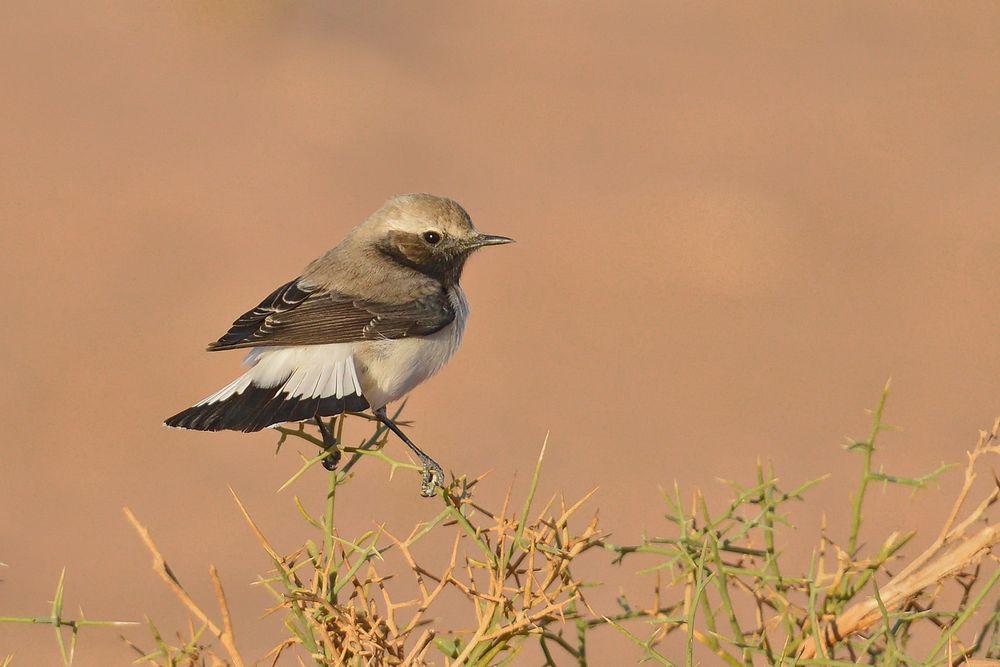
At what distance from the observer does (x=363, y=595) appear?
2.15 meters

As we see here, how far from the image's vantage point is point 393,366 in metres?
4.57

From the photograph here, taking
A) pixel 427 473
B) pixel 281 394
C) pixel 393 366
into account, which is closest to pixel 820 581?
pixel 427 473

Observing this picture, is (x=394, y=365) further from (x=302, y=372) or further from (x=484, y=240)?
(x=484, y=240)

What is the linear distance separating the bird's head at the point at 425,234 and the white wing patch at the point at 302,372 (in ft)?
2.77

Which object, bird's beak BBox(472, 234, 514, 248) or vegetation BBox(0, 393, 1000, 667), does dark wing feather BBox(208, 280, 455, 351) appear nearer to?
bird's beak BBox(472, 234, 514, 248)

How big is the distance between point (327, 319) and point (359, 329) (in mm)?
116

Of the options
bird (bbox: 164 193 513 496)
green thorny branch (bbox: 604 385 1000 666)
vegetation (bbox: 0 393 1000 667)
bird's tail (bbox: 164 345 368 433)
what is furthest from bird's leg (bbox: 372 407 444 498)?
green thorny branch (bbox: 604 385 1000 666)

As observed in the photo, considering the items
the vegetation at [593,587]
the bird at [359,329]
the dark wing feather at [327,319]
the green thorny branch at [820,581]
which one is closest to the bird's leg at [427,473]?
the bird at [359,329]

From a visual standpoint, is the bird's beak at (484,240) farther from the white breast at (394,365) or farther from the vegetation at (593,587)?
the vegetation at (593,587)

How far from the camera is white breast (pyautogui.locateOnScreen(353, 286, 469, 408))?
450 centimetres

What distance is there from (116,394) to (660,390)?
14.2 ft

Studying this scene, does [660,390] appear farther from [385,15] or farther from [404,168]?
[385,15]

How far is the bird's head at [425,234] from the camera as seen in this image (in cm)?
523

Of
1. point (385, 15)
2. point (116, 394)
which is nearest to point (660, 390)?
point (116, 394)
